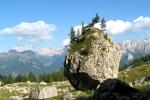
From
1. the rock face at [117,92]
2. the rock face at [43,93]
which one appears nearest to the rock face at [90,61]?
the rock face at [43,93]

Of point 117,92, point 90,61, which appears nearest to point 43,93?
point 90,61

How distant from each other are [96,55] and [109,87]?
4362cm

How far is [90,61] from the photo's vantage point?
68.8m

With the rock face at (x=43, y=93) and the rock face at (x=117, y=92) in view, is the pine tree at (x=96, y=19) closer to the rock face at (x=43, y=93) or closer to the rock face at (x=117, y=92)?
the rock face at (x=43, y=93)

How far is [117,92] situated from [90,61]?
4354cm

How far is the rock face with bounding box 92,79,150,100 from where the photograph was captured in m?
23.5

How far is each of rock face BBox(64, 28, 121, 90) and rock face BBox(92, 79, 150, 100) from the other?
136 feet

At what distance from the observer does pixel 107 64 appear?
70.9 meters

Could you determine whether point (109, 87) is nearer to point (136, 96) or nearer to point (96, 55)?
point (136, 96)

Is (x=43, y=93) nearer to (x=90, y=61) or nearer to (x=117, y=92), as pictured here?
(x=90, y=61)

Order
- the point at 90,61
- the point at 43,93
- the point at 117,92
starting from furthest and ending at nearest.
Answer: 1. the point at 90,61
2. the point at 43,93
3. the point at 117,92

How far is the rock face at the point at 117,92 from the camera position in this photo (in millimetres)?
23498

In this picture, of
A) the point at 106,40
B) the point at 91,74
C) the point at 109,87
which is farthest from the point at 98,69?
the point at 109,87

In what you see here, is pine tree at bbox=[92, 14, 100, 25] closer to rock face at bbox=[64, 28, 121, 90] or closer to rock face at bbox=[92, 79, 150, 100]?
rock face at bbox=[64, 28, 121, 90]
